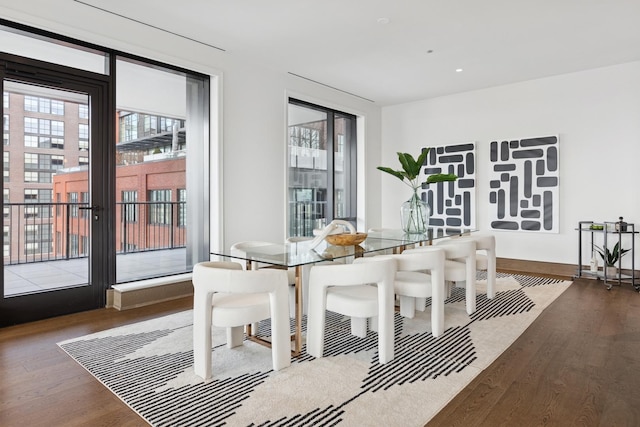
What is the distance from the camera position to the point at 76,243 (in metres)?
3.63

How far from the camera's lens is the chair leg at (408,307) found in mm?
3338

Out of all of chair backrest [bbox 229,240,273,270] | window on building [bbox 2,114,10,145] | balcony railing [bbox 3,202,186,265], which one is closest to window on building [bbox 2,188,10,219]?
balcony railing [bbox 3,202,186,265]

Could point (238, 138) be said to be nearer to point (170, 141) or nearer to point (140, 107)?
point (140, 107)

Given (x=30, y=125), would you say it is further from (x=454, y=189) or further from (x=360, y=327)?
(x=454, y=189)

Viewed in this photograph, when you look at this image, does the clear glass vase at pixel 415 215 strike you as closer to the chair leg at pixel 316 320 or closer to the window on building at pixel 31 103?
the chair leg at pixel 316 320

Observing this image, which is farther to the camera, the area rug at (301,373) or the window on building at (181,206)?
the window on building at (181,206)

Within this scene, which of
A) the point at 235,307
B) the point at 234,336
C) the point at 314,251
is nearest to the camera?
the point at 235,307

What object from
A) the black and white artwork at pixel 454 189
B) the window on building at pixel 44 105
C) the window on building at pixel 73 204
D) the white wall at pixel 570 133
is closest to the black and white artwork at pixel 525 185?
the white wall at pixel 570 133

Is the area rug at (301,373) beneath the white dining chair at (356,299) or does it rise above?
beneath

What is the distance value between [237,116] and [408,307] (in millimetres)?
2986

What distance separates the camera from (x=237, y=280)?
2.14 metres

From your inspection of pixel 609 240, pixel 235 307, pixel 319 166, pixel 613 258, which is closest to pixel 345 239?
pixel 235 307

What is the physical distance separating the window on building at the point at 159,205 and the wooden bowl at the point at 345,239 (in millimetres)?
4514

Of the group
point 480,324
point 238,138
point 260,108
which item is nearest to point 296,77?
point 260,108
